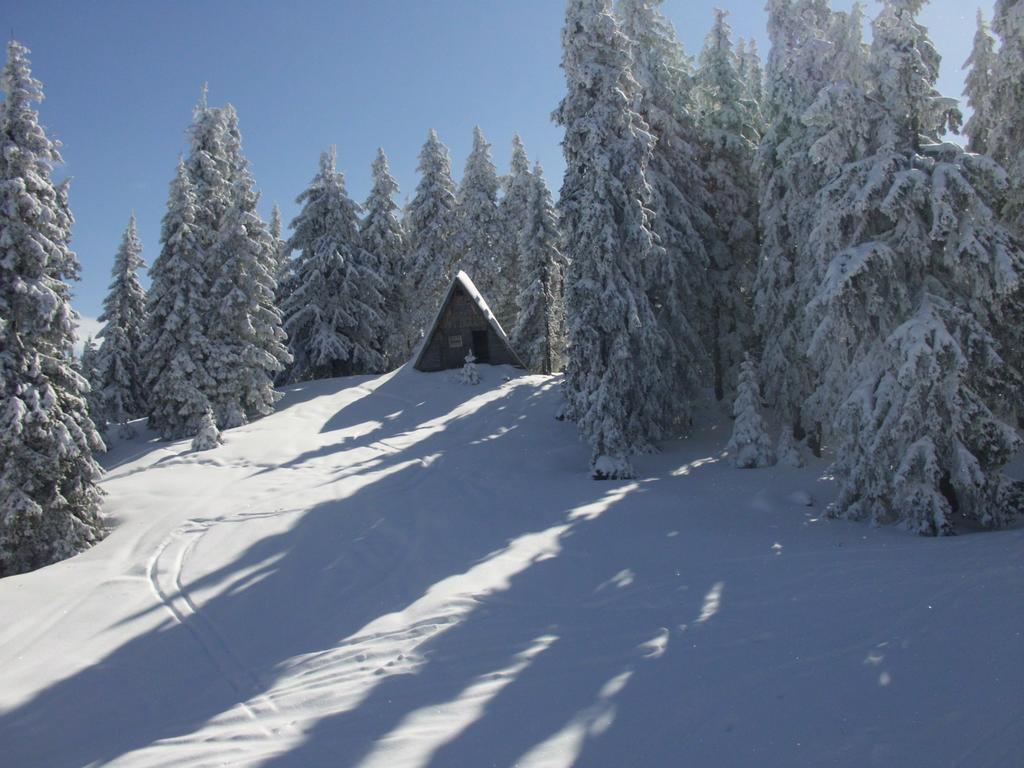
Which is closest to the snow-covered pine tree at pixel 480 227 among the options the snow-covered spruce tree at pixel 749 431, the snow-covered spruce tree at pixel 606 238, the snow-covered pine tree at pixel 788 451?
the snow-covered spruce tree at pixel 606 238

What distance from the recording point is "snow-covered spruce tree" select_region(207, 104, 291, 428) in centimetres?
2561

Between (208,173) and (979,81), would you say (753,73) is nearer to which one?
(979,81)

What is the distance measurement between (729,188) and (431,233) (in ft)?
68.6

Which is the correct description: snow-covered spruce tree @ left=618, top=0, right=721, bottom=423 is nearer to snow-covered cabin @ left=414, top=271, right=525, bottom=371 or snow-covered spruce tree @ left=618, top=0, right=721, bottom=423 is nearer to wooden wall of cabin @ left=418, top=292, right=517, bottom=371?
snow-covered cabin @ left=414, top=271, right=525, bottom=371

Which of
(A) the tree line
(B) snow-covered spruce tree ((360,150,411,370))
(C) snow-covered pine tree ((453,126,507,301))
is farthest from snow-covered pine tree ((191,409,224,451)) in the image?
(C) snow-covered pine tree ((453,126,507,301))

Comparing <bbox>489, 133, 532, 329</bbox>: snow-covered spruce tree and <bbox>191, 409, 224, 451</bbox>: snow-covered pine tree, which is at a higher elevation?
<bbox>489, 133, 532, 329</bbox>: snow-covered spruce tree

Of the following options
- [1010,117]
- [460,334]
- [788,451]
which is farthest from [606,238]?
[460,334]

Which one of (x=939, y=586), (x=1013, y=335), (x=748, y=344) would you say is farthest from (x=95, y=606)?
(x=748, y=344)

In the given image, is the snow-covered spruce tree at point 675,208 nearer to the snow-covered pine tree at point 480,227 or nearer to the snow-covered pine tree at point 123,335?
the snow-covered pine tree at point 480,227

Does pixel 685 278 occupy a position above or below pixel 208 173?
below

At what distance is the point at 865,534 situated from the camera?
11734 millimetres

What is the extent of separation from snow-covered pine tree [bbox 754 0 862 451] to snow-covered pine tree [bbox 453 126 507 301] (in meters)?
20.5

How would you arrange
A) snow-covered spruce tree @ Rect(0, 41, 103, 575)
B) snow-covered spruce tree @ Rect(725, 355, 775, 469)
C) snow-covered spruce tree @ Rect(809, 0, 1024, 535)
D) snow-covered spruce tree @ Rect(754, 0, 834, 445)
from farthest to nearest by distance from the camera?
snow-covered spruce tree @ Rect(754, 0, 834, 445)
snow-covered spruce tree @ Rect(725, 355, 775, 469)
snow-covered spruce tree @ Rect(0, 41, 103, 575)
snow-covered spruce tree @ Rect(809, 0, 1024, 535)

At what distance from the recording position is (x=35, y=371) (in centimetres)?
1530
